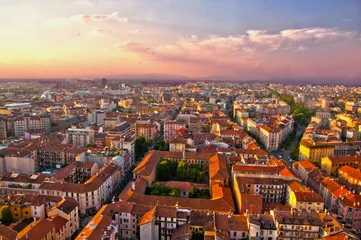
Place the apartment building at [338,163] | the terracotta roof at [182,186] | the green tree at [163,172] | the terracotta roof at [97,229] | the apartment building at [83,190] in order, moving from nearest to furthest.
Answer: the terracotta roof at [97,229]
the apartment building at [83,190]
the terracotta roof at [182,186]
the green tree at [163,172]
the apartment building at [338,163]

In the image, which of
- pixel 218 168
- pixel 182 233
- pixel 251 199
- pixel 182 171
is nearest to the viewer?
pixel 182 233

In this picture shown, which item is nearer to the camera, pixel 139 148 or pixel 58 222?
pixel 58 222

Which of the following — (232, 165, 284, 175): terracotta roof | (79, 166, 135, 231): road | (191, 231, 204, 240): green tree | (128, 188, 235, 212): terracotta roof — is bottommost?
(79, 166, 135, 231): road

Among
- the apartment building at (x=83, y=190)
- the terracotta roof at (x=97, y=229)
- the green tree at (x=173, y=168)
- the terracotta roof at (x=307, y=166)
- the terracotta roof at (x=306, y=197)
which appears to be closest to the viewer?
the terracotta roof at (x=97, y=229)

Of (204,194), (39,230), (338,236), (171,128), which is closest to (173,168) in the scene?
(204,194)

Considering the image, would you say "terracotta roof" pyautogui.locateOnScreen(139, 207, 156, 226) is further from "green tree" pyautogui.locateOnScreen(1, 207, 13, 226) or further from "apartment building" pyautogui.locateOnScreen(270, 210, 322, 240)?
"green tree" pyautogui.locateOnScreen(1, 207, 13, 226)

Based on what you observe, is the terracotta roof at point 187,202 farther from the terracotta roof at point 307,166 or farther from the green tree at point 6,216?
the terracotta roof at point 307,166

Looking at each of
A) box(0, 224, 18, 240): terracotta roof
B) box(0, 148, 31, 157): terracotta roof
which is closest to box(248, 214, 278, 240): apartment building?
box(0, 224, 18, 240): terracotta roof

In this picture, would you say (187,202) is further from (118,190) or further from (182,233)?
(118,190)

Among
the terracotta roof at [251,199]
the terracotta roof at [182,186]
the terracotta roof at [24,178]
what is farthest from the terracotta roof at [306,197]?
the terracotta roof at [24,178]

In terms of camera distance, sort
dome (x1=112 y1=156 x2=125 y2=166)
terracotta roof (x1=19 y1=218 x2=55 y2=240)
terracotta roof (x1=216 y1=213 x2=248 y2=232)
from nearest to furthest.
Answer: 1. terracotta roof (x1=19 y1=218 x2=55 y2=240)
2. terracotta roof (x1=216 y1=213 x2=248 y2=232)
3. dome (x1=112 y1=156 x2=125 y2=166)

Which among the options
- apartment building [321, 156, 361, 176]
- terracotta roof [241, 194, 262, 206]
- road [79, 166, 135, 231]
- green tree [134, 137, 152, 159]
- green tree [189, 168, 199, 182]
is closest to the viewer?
terracotta roof [241, 194, 262, 206]

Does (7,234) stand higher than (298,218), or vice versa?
(298,218)
